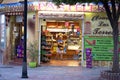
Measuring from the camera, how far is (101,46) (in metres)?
21.9

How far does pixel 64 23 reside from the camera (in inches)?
955

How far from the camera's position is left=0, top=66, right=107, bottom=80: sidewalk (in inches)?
673

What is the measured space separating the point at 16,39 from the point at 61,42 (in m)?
3.12

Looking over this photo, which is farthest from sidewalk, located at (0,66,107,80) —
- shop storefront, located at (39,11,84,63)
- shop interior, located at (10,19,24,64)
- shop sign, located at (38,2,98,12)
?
shop sign, located at (38,2,98,12)

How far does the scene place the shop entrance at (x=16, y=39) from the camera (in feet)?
78.5

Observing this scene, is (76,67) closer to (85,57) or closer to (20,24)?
(85,57)

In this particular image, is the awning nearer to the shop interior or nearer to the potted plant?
the potted plant

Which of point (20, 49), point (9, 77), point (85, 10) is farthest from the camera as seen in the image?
point (20, 49)

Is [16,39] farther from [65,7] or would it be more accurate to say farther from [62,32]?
[65,7]

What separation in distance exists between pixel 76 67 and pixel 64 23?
3697mm

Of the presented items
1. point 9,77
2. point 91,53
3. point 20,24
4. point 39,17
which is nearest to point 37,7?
point 39,17

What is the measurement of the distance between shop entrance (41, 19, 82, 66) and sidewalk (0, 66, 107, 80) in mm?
2031

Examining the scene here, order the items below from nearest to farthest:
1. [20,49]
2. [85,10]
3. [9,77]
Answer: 1. [9,77]
2. [85,10]
3. [20,49]

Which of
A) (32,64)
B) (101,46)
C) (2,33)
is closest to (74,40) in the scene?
(101,46)
